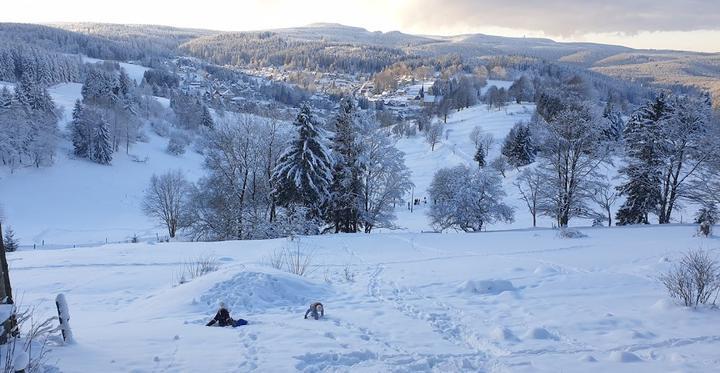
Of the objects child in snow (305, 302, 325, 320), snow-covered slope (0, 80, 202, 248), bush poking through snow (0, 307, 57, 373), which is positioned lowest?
snow-covered slope (0, 80, 202, 248)

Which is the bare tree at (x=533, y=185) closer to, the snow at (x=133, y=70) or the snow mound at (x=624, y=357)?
the snow mound at (x=624, y=357)

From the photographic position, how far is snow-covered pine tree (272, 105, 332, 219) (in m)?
26.1

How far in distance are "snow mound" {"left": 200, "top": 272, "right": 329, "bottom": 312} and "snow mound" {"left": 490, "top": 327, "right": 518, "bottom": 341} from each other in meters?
4.20

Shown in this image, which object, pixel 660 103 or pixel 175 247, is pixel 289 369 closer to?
pixel 175 247

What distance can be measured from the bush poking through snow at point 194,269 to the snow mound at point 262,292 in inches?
96.4

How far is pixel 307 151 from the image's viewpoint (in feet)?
85.7

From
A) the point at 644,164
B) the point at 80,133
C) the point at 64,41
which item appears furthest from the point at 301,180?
the point at 64,41

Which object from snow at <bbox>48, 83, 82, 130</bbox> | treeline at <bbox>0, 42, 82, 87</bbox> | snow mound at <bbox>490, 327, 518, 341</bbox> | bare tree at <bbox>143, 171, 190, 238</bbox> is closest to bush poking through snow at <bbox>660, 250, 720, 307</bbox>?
snow mound at <bbox>490, 327, 518, 341</bbox>

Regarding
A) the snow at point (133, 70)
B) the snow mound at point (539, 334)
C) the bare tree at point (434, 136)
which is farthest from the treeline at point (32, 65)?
the snow mound at point (539, 334)

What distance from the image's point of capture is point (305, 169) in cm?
2614

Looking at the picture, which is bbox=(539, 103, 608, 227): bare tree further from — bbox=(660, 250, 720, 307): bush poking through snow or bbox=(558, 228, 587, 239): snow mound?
bbox=(660, 250, 720, 307): bush poking through snow

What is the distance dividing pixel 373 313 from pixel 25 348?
19.6 ft

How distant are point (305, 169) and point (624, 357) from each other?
20.9 metres

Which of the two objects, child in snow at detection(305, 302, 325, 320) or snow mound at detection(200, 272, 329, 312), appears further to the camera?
snow mound at detection(200, 272, 329, 312)
